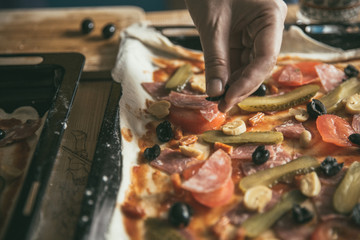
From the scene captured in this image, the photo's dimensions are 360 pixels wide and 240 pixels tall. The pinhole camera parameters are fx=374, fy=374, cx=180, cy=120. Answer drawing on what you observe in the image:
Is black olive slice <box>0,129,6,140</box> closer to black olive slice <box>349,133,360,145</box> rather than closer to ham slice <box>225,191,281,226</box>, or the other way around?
ham slice <box>225,191,281,226</box>

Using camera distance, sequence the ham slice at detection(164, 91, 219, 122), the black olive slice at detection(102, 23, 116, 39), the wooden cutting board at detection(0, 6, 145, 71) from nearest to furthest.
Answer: the ham slice at detection(164, 91, 219, 122), the wooden cutting board at detection(0, 6, 145, 71), the black olive slice at detection(102, 23, 116, 39)

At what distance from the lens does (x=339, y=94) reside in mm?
2344

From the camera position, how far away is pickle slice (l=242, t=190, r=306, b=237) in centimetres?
159

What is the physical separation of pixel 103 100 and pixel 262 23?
1139mm

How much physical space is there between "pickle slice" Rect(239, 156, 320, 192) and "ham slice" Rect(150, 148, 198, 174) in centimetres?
32

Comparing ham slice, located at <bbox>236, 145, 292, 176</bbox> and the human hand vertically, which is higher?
the human hand

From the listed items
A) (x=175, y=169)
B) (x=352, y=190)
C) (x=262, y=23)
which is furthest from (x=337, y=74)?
(x=175, y=169)

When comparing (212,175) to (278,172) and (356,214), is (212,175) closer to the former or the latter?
(278,172)

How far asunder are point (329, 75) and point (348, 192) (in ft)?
3.39

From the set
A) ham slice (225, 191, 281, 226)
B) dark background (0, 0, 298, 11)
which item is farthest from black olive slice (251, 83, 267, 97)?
dark background (0, 0, 298, 11)

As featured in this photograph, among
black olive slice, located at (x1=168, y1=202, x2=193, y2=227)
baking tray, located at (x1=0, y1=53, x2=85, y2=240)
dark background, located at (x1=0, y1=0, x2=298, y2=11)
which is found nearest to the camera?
baking tray, located at (x1=0, y1=53, x2=85, y2=240)

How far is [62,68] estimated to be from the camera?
92.6 inches

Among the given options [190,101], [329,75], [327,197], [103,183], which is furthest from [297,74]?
[103,183]

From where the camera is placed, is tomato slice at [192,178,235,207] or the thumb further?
the thumb
